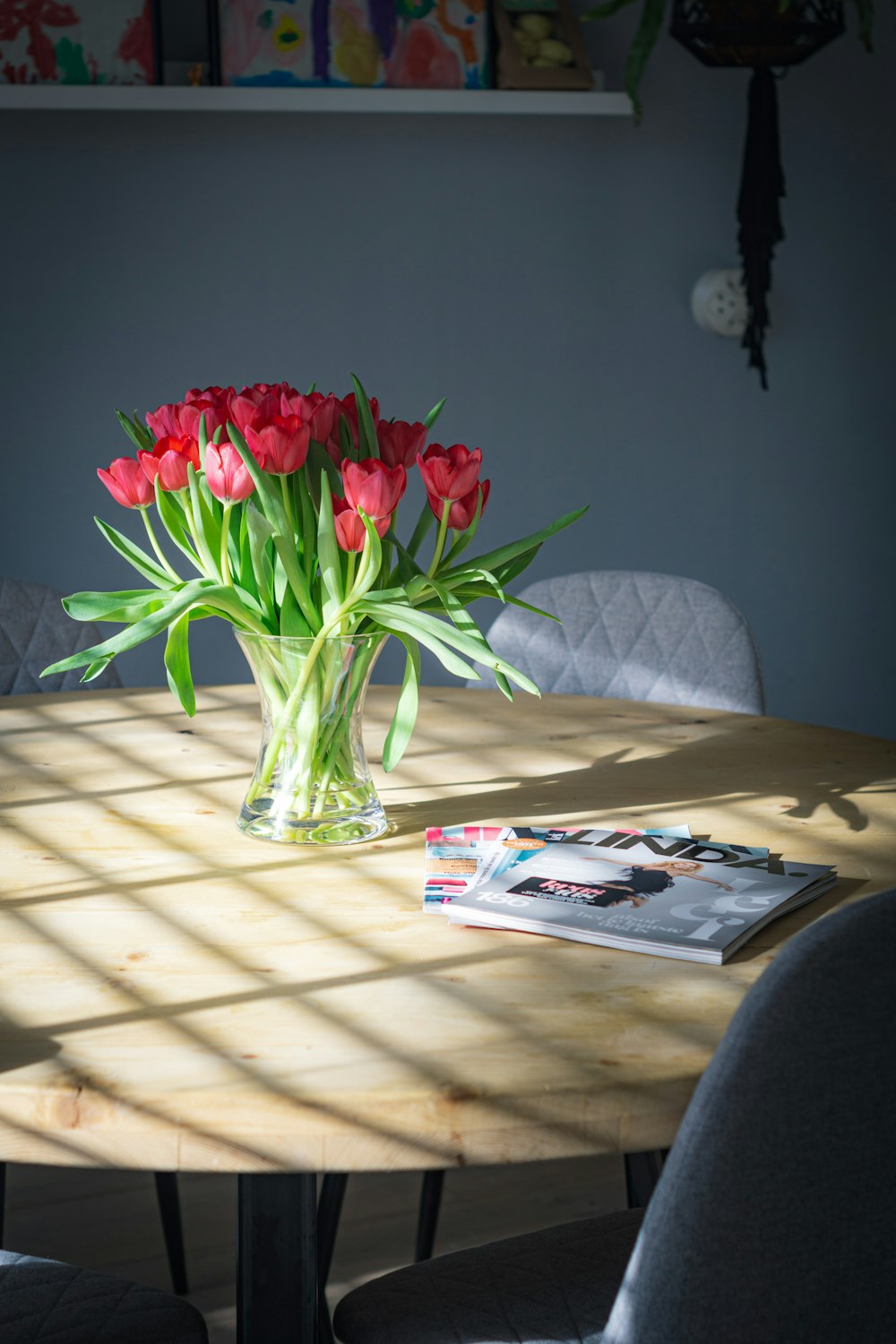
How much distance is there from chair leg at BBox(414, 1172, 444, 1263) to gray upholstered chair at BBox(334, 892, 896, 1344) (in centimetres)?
108

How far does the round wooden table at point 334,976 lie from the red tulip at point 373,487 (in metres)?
0.33

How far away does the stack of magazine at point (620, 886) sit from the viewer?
3.70 ft

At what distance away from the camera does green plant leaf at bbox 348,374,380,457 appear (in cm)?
138

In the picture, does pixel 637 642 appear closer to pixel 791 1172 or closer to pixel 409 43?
pixel 791 1172

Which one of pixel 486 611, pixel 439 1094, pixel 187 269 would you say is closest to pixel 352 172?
pixel 187 269

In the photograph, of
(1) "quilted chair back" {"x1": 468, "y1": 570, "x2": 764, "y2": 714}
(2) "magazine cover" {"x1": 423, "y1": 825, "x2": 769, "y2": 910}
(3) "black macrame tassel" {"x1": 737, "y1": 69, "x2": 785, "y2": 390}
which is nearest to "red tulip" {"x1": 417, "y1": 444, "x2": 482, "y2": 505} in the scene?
(2) "magazine cover" {"x1": 423, "y1": 825, "x2": 769, "y2": 910}

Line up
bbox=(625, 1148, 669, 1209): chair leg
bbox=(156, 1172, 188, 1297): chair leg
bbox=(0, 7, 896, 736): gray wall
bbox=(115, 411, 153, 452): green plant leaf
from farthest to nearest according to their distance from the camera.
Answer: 1. bbox=(0, 7, 896, 736): gray wall
2. bbox=(156, 1172, 188, 1297): chair leg
3. bbox=(625, 1148, 669, 1209): chair leg
4. bbox=(115, 411, 153, 452): green plant leaf

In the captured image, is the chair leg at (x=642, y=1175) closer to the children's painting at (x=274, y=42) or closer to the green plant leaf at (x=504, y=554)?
the green plant leaf at (x=504, y=554)

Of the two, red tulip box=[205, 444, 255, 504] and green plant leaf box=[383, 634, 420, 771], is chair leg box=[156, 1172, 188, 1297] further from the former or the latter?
red tulip box=[205, 444, 255, 504]

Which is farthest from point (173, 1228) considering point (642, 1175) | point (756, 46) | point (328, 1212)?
point (756, 46)

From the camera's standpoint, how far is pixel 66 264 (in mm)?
3258

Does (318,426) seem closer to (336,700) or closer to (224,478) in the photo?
(224,478)

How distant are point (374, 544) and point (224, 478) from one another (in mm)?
147

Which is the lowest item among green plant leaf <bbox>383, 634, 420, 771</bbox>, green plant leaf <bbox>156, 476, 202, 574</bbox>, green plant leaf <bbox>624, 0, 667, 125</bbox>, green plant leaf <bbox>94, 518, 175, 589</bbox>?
green plant leaf <bbox>383, 634, 420, 771</bbox>
